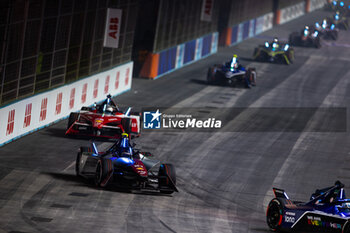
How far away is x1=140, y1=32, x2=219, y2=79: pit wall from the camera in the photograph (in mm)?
50031

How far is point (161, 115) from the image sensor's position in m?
37.8

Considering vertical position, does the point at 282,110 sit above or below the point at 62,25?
below

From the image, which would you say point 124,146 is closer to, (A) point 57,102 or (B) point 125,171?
(B) point 125,171

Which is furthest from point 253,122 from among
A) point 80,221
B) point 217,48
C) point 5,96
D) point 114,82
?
point 217,48

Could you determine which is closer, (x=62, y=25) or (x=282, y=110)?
(x=62, y=25)

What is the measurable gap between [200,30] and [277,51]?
6.09 metres

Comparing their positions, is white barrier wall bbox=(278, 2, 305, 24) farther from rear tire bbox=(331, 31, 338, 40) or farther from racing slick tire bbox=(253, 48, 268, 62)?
racing slick tire bbox=(253, 48, 268, 62)

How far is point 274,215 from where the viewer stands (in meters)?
20.0

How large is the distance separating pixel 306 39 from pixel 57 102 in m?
42.9

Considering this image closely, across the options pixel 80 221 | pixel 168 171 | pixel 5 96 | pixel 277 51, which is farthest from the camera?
pixel 277 51

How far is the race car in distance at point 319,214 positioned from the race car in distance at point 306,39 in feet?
179

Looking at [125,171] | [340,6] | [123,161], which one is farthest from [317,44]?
[125,171]

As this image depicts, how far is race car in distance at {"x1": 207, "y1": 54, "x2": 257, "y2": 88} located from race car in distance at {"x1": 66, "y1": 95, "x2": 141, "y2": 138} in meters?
17.3

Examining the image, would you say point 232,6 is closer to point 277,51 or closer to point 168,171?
point 277,51
